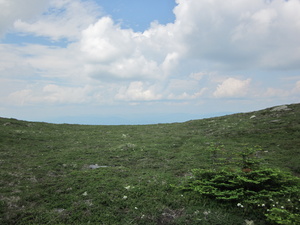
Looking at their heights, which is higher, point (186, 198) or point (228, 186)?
point (228, 186)

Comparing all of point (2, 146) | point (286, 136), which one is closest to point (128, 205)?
point (2, 146)

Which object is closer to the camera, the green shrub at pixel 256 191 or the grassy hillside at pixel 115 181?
the green shrub at pixel 256 191

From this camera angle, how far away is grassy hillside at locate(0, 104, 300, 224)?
9.42 meters

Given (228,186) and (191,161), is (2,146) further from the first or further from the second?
(228,186)

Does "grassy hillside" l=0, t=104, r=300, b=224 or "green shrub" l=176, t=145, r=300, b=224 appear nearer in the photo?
"green shrub" l=176, t=145, r=300, b=224

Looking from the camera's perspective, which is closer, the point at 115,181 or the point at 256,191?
the point at 256,191

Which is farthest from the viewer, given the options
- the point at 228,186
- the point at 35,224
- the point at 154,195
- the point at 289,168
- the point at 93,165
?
the point at 93,165

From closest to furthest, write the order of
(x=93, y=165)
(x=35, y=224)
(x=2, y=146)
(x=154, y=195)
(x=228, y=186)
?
1. (x=35, y=224)
2. (x=228, y=186)
3. (x=154, y=195)
4. (x=93, y=165)
5. (x=2, y=146)

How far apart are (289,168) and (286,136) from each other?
10.3 meters

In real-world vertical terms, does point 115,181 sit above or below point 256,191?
below

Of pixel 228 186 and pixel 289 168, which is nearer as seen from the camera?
pixel 228 186

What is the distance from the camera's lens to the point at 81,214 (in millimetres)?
9648

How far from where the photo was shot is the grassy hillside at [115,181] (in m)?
9.42

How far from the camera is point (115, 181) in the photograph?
44.1 ft
